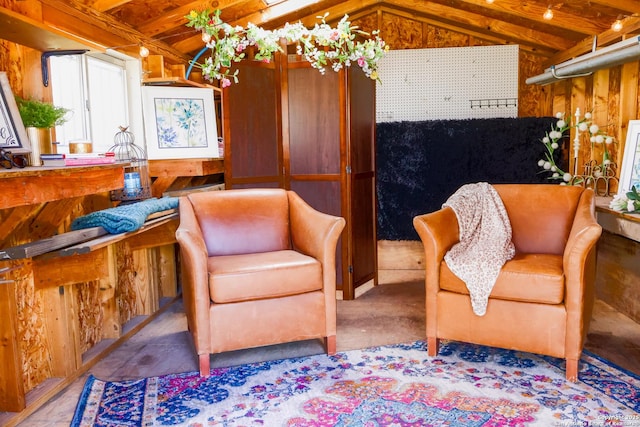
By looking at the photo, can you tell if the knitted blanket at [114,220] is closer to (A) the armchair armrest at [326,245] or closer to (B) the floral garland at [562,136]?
(A) the armchair armrest at [326,245]

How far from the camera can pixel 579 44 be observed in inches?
178

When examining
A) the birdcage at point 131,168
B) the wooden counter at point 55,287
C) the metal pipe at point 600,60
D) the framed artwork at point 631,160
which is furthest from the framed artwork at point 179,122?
the framed artwork at point 631,160

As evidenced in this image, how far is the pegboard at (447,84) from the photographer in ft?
17.6

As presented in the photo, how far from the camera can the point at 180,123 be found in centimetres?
403

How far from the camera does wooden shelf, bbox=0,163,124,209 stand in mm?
1908

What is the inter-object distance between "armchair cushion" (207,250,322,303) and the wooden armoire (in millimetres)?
1206

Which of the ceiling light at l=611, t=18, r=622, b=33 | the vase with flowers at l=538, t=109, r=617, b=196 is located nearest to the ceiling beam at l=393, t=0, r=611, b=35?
the ceiling light at l=611, t=18, r=622, b=33

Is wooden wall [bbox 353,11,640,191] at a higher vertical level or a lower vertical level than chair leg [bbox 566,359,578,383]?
higher

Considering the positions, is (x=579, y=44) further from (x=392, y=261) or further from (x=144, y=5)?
(x=144, y=5)

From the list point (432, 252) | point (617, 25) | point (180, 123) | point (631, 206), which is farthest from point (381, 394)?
point (617, 25)

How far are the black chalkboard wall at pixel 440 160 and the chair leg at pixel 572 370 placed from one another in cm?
226

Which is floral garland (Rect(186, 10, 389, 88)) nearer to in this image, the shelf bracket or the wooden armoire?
the wooden armoire

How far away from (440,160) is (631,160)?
5.18 ft

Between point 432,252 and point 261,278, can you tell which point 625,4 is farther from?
point 261,278
